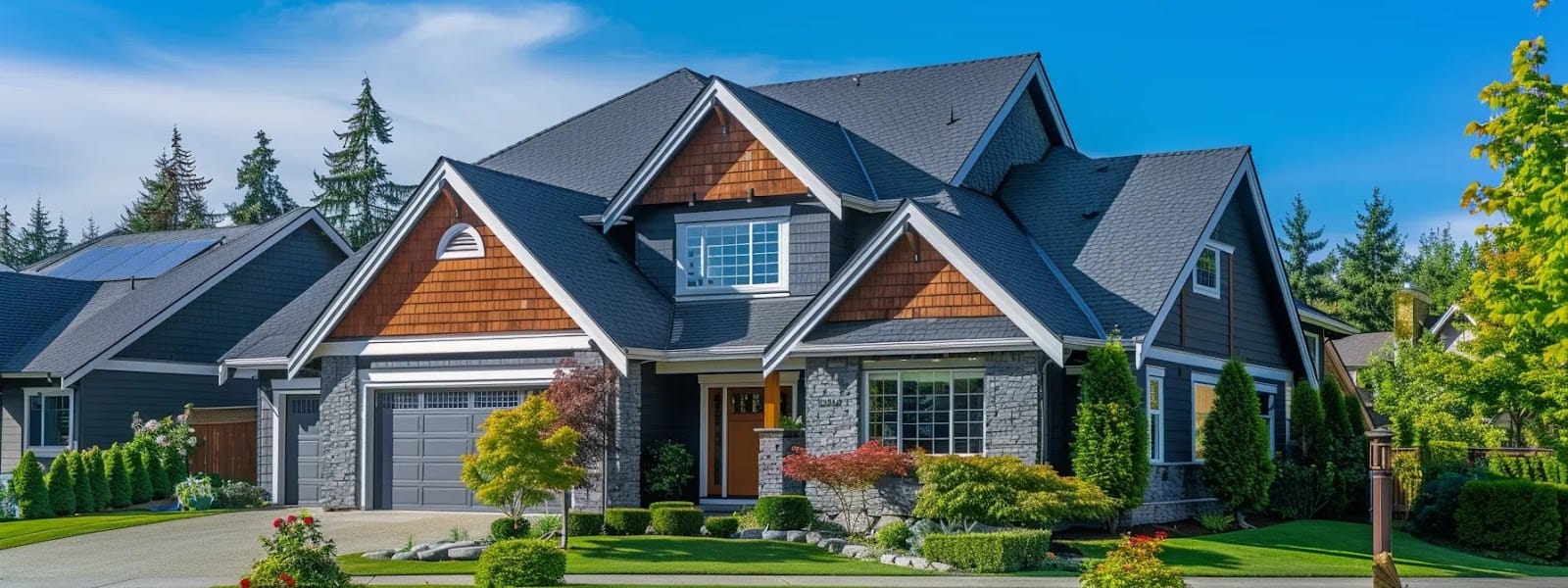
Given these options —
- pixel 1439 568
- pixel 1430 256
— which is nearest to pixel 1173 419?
pixel 1439 568

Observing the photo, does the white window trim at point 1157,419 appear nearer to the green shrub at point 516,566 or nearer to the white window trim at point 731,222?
the white window trim at point 731,222

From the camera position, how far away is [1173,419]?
27344 mm

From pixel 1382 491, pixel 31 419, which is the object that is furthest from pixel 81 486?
pixel 1382 491

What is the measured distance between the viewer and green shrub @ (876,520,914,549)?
2228 centimetres

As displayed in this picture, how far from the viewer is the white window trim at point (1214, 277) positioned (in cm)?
2803

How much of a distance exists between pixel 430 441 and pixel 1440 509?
59.0 feet

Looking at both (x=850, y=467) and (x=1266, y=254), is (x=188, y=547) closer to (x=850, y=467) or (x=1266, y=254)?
(x=850, y=467)

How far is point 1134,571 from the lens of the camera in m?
15.6

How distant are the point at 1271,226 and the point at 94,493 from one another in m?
22.5

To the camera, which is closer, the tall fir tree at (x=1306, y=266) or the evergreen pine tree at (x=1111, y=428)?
the evergreen pine tree at (x=1111, y=428)

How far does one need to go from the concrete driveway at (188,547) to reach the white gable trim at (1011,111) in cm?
1045

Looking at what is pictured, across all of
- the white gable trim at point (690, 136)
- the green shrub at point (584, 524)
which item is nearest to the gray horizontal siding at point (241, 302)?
the white gable trim at point (690, 136)

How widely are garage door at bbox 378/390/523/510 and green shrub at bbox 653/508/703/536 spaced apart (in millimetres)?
4876

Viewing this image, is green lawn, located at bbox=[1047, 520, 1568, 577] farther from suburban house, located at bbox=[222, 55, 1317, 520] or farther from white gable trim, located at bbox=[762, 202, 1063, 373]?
white gable trim, located at bbox=[762, 202, 1063, 373]
